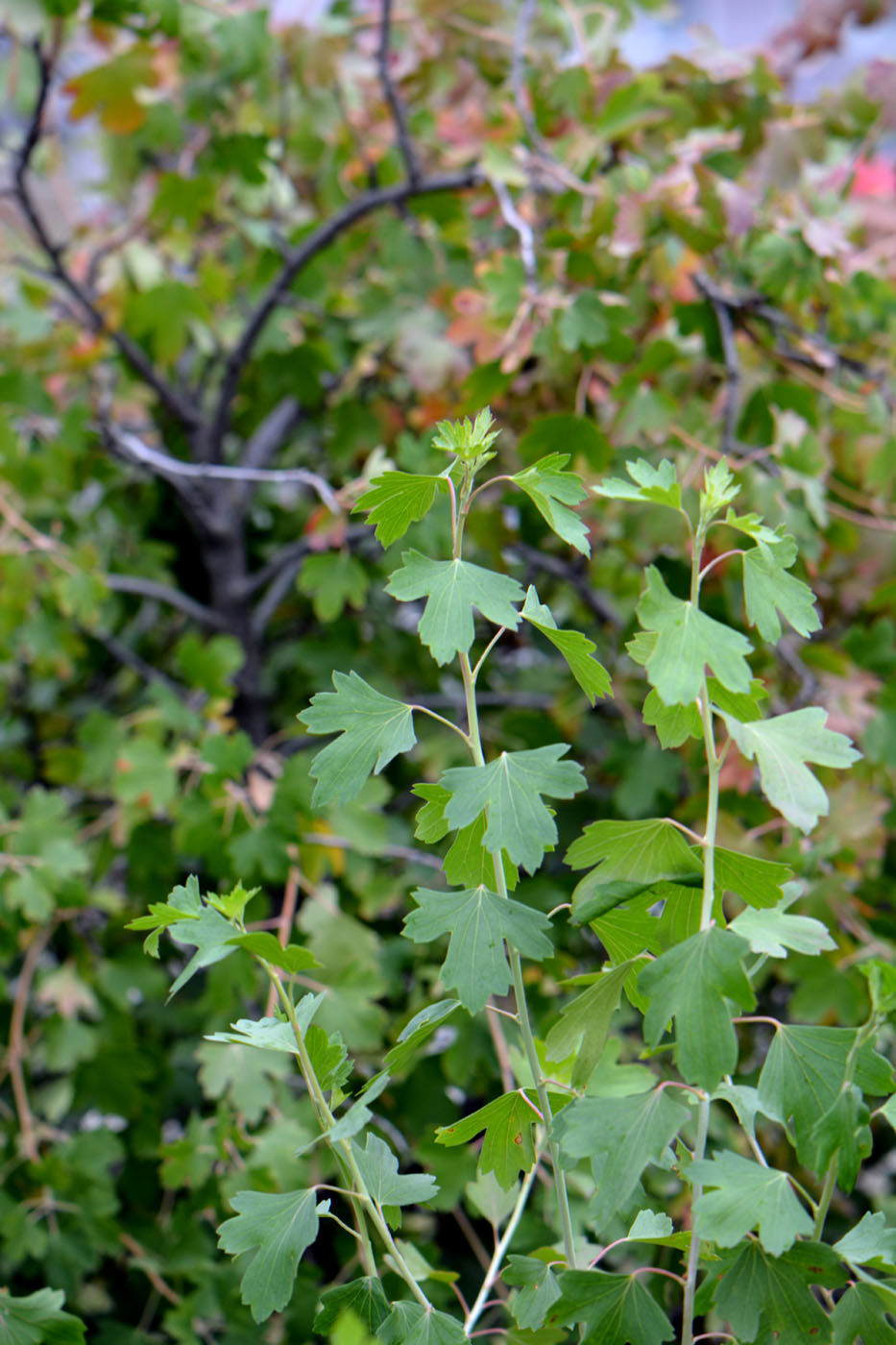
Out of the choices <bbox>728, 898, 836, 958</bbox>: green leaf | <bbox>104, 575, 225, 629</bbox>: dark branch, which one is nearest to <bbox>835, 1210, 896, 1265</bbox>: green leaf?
<bbox>728, 898, 836, 958</bbox>: green leaf

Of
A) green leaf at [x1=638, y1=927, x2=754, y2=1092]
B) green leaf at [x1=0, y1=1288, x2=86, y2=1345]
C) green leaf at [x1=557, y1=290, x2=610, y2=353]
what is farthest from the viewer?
green leaf at [x1=557, y1=290, x2=610, y2=353]

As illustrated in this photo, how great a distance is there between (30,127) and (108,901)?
790 mm

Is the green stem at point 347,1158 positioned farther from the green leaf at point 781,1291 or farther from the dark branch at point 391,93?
the dark branch at point 391,93

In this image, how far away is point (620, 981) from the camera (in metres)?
0.41

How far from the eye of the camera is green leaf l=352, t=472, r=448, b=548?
1.41 ft

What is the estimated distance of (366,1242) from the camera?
418 millimetres

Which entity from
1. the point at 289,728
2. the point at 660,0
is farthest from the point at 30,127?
the point at 660,0

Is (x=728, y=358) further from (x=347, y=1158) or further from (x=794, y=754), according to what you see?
(x=347, y=1158)

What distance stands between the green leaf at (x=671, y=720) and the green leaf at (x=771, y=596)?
4 cm

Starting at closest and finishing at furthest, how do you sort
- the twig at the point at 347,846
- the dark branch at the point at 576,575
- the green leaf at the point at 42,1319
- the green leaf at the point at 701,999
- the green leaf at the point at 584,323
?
the green leaf at the point at 701,999 < the green leaf at the point at 42,1319 < the green leaf at the point at 584,323 < the twig at the point at 347,846 < the dark branch at the point at 576,575

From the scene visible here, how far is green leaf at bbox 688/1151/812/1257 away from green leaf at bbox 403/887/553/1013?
0.10 metres

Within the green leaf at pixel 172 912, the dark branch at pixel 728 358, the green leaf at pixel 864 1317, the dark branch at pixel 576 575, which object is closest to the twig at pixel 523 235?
the dark branch at pixel 728 358

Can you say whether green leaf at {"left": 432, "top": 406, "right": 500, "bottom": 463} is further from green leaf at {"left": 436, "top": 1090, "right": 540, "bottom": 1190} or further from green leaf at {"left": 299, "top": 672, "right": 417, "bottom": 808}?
green leaf at {"left": 436, "top": 1090, "right": 540, "bottom": 1190}

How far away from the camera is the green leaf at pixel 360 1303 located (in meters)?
0.43
